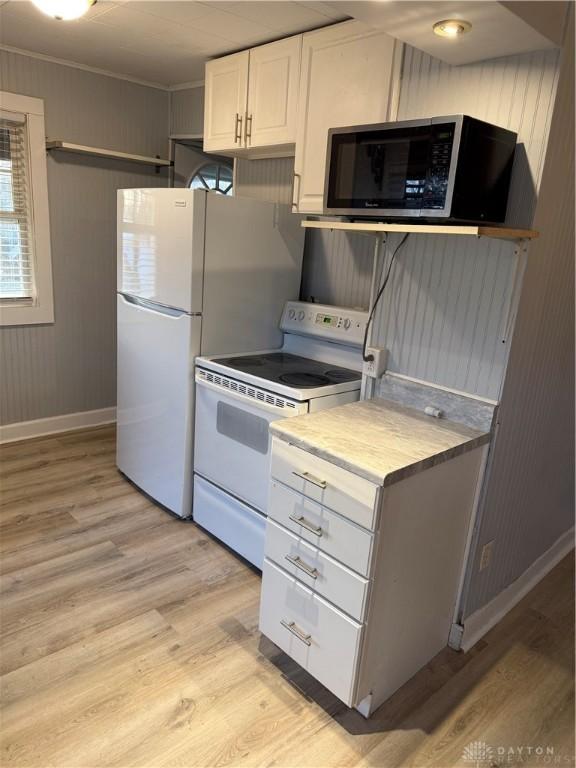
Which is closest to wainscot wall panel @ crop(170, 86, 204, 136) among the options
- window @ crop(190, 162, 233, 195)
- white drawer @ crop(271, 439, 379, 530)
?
window @ crop(190, 162, 233, 195)

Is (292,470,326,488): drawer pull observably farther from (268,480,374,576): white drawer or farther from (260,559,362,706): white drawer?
(260,559,362,706): white drawer

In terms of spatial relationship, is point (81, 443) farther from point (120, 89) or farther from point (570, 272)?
point (570, 272)

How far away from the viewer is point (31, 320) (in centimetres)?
358

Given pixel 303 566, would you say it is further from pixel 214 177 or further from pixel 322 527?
pixel 214 177

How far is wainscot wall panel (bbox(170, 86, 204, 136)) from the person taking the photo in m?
3.64

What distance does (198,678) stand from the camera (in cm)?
187

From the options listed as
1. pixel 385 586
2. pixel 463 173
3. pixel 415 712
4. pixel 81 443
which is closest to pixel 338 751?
pixel 415 712

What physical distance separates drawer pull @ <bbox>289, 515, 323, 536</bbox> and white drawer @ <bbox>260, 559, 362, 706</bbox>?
21 cm

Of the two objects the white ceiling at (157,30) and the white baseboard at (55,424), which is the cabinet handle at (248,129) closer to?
the white ceiling at (157,30)

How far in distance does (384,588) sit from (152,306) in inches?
71.7

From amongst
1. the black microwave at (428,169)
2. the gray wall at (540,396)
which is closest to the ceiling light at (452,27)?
the black microwave at (428,169)

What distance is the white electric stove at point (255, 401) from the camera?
2.27m

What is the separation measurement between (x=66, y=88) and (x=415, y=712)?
12.4 ft

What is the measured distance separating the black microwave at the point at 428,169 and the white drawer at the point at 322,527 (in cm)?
93
